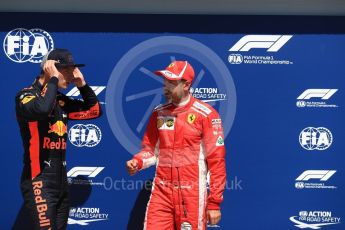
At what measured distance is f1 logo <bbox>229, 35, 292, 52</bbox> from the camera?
14.4 feet

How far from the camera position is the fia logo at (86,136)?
448cm

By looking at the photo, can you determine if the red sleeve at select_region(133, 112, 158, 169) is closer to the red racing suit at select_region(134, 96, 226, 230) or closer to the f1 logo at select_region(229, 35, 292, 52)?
the red racing suit at select_region(134, 96, 226, 230)

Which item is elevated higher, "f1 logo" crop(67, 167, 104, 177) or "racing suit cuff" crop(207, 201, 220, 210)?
"f1 logo" crop(67, 167, 104, 177)

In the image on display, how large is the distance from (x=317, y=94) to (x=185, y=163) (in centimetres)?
145

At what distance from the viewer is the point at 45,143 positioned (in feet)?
11.3

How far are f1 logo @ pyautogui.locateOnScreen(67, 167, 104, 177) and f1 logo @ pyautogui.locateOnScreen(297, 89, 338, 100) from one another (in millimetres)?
1818

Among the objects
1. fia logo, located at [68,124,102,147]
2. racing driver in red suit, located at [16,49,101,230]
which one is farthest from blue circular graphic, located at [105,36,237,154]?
racing driver in red suit, located at [16,49,101,230]

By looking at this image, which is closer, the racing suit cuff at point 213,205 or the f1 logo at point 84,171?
the racing suit cuff at point 213,205

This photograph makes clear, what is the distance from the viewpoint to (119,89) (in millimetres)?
4445

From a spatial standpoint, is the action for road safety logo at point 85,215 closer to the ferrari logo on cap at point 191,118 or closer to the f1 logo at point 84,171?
the f1 logo at point 84,171

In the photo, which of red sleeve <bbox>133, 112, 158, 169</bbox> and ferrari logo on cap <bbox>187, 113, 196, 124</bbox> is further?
red sleeve <bbox>133, 112, 158, 169</bbox>

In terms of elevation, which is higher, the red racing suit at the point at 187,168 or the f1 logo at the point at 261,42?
the f1 logo at the point at 261,42

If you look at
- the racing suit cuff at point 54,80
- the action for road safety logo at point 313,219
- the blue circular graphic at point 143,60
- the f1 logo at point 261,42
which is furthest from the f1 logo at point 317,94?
the racing suit cuff at point 54,80

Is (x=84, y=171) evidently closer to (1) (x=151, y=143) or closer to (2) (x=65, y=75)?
(1) (x=151, y=143)
